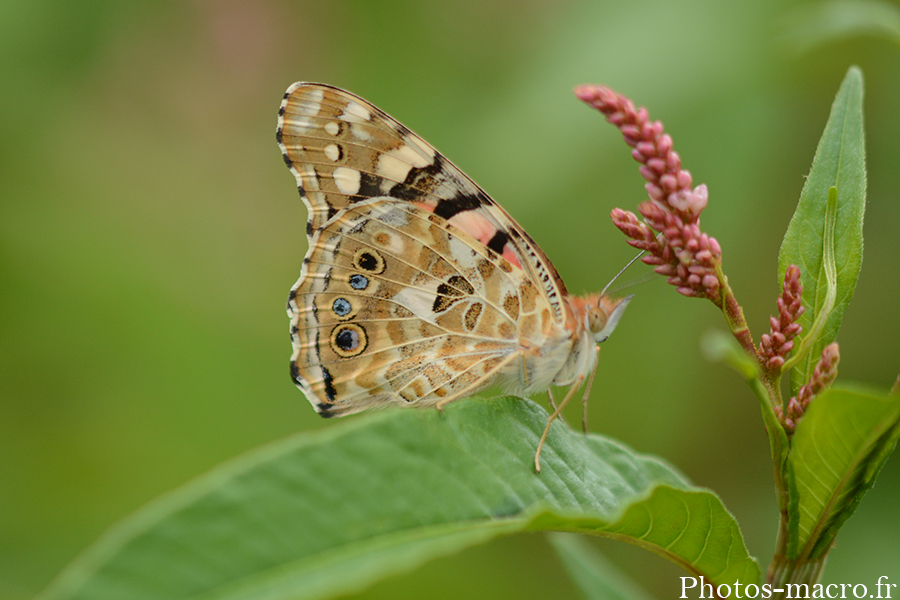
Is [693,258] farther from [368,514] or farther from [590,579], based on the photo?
[590,579]

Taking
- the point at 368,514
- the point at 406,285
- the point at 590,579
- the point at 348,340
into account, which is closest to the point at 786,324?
the point at 368,514

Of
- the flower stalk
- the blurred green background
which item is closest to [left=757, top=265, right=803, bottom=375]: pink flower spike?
the flower stalk

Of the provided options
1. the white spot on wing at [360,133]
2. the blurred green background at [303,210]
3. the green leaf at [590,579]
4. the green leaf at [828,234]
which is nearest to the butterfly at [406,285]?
the white spot on wing at [360,133]

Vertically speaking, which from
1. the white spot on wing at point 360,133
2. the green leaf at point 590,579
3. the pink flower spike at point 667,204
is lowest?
the green leaf at point 590,579

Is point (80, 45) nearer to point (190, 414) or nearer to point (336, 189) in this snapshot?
point (190, 414)

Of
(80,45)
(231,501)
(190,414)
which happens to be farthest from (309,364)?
(80,45)

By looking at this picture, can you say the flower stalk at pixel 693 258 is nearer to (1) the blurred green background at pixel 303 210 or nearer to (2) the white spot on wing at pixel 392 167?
(2) the white spot on wing at pixel 392 167

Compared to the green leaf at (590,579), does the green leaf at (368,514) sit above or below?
above
